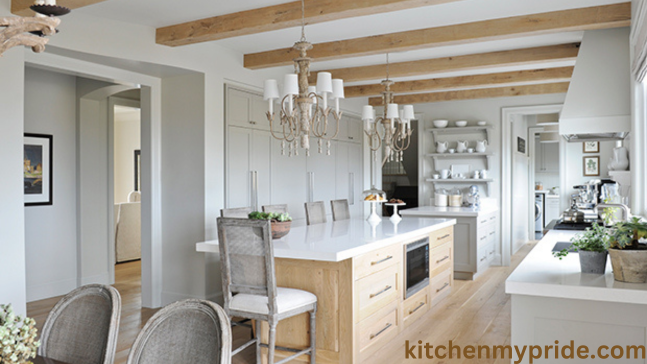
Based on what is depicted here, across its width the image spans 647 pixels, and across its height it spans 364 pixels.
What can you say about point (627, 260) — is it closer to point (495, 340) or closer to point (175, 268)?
point (495, 340)

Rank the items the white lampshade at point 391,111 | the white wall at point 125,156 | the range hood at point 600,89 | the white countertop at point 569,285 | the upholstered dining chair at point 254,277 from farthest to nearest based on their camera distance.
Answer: the white wall at point 125,156 → the white lampshade at point 391,111 → the range hood at point 600,89 → the upholstered dining chair at point 254,277 → the white countertop at point 569,285

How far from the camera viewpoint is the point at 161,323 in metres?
1.55

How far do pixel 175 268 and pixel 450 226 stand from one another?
2833 mm

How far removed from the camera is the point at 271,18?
3592mm

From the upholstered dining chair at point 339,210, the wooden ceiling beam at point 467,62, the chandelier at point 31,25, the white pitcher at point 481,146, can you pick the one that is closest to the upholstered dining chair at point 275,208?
the upholstered dining chair at point 339,210

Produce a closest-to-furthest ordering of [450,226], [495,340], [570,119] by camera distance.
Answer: [570,119] < [495,340] < [450,226]

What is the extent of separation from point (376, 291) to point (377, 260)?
0.69 feet

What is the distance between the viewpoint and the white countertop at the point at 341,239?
2.95 m

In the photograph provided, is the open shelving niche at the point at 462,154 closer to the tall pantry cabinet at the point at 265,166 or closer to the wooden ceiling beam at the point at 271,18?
the tall pantry cabinet at the point at 265,166

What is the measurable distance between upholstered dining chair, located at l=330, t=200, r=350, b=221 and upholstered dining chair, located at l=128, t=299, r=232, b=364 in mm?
3578

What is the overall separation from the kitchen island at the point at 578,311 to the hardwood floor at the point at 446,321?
1461 mm

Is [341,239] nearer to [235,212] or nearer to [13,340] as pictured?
[235,212]

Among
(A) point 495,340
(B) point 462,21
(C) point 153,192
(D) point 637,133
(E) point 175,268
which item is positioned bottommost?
(A) point 495,340

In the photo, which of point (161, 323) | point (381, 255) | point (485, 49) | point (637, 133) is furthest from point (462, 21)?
point (161, 323)
